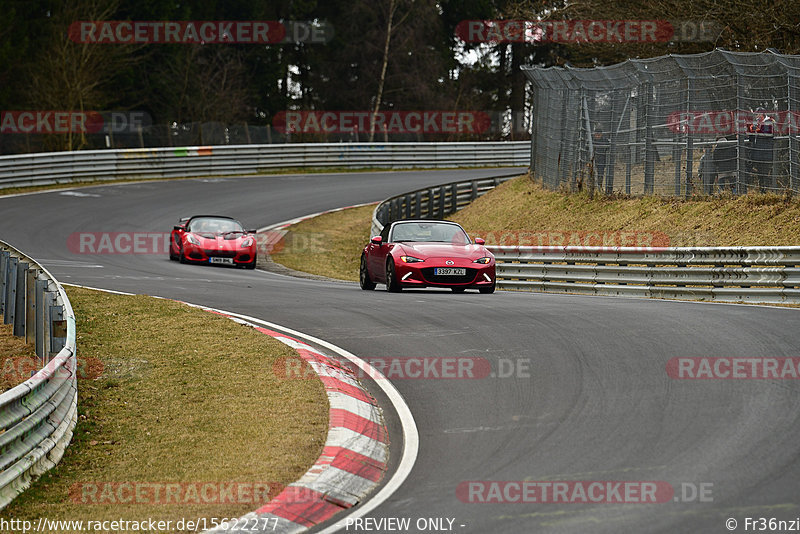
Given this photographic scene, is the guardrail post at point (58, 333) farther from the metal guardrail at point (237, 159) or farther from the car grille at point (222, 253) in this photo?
the metal guardrail at point (237, 159)

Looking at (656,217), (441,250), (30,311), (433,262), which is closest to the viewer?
(30,311)

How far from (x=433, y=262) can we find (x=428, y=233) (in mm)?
1087

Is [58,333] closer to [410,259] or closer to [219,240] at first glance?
[410,259]

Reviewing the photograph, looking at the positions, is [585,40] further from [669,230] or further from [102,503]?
[102,503]

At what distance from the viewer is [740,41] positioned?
25.6m

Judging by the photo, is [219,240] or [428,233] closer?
[428,233]

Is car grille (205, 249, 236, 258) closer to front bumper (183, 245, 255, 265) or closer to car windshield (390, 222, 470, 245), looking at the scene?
front bumper (183, 245, 255, 265)

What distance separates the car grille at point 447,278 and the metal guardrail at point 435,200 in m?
12.0

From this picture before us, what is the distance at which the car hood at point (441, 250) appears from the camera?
17.4m

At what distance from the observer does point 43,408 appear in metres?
7.71

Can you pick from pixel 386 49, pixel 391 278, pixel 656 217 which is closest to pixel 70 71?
pixel 386 49

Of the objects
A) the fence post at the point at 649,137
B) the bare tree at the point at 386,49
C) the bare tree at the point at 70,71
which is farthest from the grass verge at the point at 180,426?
the bare tree at the point at 386,49

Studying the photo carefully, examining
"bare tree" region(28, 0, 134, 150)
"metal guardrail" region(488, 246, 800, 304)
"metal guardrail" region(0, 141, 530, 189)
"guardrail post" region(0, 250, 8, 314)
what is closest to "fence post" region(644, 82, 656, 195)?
"metal guardrail" region(488, 246, 800, 304)

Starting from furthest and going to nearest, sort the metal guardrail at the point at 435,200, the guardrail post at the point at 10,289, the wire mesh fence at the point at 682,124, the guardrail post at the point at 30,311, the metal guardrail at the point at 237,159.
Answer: the metal guardrail at the point at 237,159
the metal guardrail at the point at 435,200
the wire mesh fence at the point at 682,124
the guardrail post at the point at 10,289
the guardrail post at the point at 30,311
